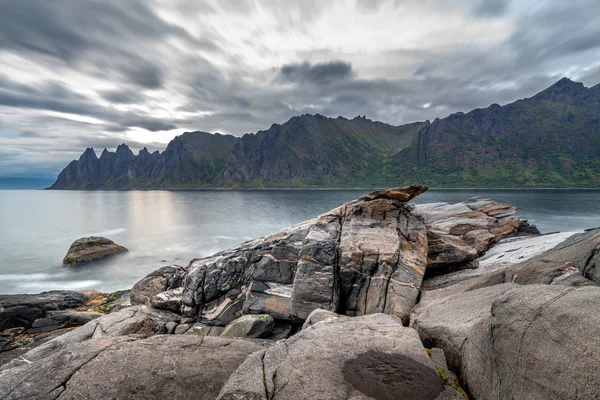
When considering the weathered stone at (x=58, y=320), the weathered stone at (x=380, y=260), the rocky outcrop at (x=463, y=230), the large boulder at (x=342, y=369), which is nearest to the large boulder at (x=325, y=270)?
the weathered stone at (x=380, y=260)

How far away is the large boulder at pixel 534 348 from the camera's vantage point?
589 cm

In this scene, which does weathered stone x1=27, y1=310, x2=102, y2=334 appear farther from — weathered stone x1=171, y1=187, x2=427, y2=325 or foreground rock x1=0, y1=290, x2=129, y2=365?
weathered stone x1=171, y1=187, x2=427, y2=325

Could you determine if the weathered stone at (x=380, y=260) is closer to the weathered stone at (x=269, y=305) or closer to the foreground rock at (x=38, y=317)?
the weathered stone at (x=269, y=305)

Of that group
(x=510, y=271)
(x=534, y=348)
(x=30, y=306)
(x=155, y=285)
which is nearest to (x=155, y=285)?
(x=155, y=285)

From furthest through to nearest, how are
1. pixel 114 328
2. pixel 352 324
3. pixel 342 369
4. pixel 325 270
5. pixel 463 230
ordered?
pixel 463 230 → pixel 325 270 → pixel 114 328 → pixel 352 324 → pixel 342 369

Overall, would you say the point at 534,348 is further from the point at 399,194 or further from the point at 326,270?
the point at 399,194

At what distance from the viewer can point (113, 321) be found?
18.3 meters

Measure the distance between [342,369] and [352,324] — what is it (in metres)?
3.16

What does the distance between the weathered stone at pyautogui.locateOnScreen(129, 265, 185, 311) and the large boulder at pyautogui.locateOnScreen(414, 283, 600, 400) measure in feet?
92.7

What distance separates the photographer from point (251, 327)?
1797 centimetres

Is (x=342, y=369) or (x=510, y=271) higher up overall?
(x=510, y=271)

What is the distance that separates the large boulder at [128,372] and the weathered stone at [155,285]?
64.5 ft

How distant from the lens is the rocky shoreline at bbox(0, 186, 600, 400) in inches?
295

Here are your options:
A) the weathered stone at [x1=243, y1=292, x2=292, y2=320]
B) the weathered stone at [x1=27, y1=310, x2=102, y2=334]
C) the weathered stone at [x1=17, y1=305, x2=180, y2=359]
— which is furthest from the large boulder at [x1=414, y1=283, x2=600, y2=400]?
the weathered stone at [x1=27, y1=310, x2=102, y2=334]
